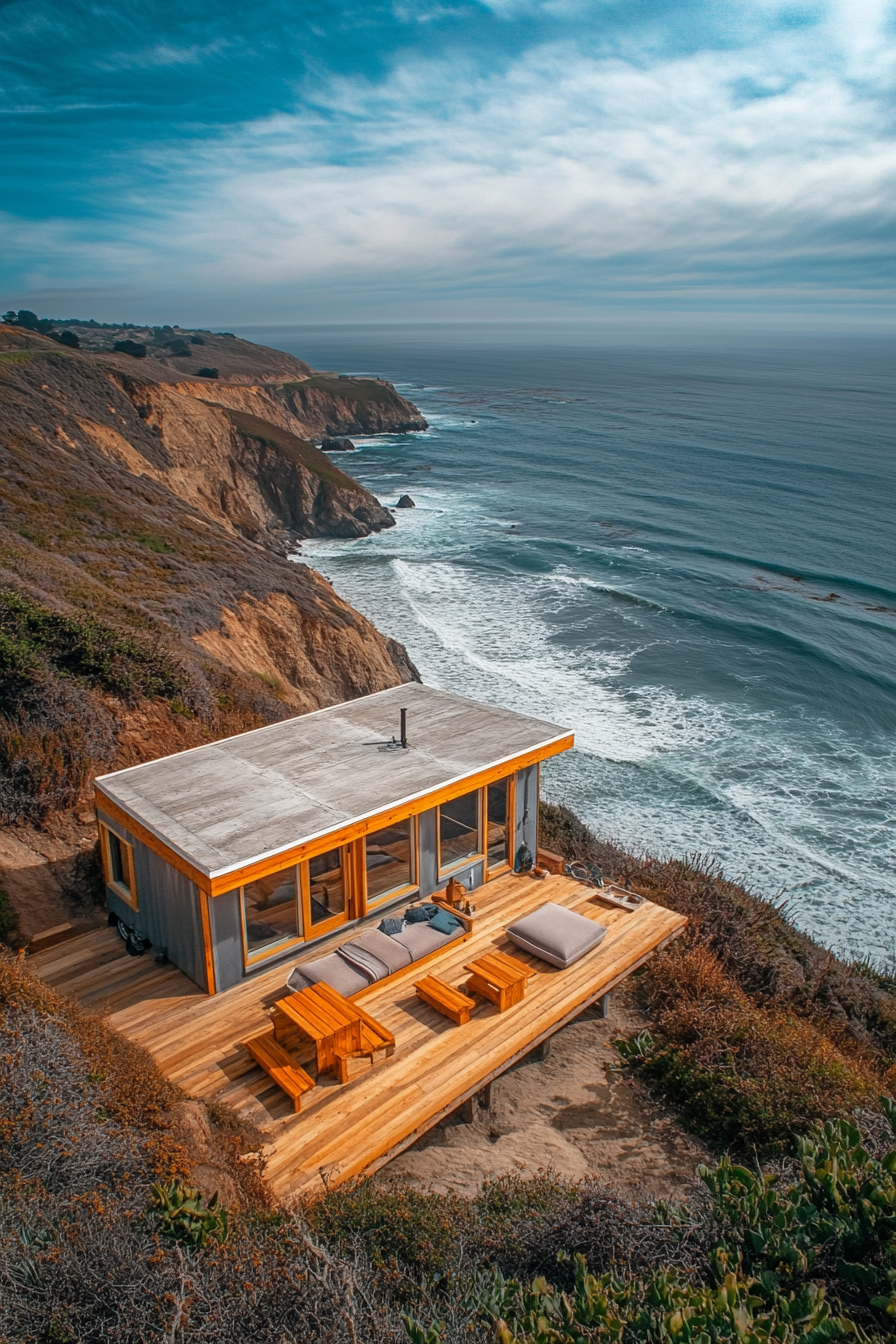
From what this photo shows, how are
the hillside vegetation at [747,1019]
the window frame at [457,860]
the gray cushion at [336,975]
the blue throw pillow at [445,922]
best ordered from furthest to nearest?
the window frame at [457,860], the blue throw pillow at [445,922], the gray cushion at [336,975], the hillside vegetation at [747,1019]

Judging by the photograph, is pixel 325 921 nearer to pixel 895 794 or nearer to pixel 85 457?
pixel 895 794

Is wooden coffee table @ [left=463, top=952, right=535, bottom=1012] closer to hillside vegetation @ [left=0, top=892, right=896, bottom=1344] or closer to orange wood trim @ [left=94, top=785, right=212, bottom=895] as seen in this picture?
hillside vegetation @ [left=0, top=892, right=896, bottom=1344]

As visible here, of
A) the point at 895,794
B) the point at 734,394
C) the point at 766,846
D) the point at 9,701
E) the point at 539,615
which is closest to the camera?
the point at 9,701

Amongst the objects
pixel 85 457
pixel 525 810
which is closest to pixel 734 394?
pixel 85 457

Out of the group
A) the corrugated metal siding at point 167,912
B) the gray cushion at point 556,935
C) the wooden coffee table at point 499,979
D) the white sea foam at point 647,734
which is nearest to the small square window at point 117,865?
the corrugated metal siding at point 167,912

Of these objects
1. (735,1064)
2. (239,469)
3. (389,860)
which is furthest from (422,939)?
(239,469)

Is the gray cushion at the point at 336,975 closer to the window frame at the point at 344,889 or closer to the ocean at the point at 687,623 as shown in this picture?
the window frame at the point at 344,889

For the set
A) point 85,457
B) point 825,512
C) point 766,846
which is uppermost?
point 85,457
